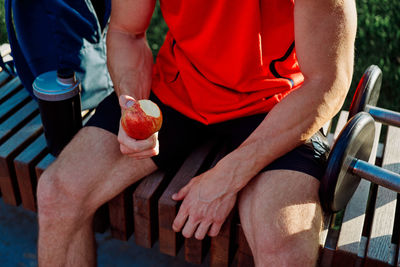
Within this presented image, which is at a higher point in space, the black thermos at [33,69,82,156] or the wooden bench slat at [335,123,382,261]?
the black thermos at [33,69,82,156]

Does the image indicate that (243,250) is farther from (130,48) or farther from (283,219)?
(130,48)

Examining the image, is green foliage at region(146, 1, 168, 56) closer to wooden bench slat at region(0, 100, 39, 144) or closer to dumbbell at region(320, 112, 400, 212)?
wooden bench slat at region(0, 100, 39, 144)

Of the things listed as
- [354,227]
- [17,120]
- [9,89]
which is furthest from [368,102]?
[9,89]

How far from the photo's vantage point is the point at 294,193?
167cm

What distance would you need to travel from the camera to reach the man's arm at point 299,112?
167 cm

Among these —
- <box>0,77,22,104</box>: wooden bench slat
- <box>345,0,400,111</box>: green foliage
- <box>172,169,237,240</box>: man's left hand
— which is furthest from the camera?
<box>345,0,400,111</box>: green foliage

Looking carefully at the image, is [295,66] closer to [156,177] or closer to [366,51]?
[156,177]

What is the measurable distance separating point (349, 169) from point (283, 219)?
367 mm

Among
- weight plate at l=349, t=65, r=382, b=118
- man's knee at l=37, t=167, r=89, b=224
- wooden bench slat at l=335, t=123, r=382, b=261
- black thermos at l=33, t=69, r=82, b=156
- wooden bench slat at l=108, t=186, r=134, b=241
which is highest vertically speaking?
weight plate at l=349, t=65, r=382, b=118

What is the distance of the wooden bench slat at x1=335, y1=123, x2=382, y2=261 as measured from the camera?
1.81m

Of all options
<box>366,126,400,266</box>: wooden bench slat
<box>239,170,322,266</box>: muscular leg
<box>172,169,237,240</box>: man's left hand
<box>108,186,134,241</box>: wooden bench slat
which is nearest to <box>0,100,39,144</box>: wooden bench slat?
<box>108,186,134,241</box>: wooden bench slat

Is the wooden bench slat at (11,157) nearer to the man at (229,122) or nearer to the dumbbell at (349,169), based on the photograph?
the man at (229,122)

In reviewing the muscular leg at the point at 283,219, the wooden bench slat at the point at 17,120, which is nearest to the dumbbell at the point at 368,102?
the muscular leg at the point at 283,219

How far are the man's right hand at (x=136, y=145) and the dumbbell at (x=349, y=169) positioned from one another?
627mm
